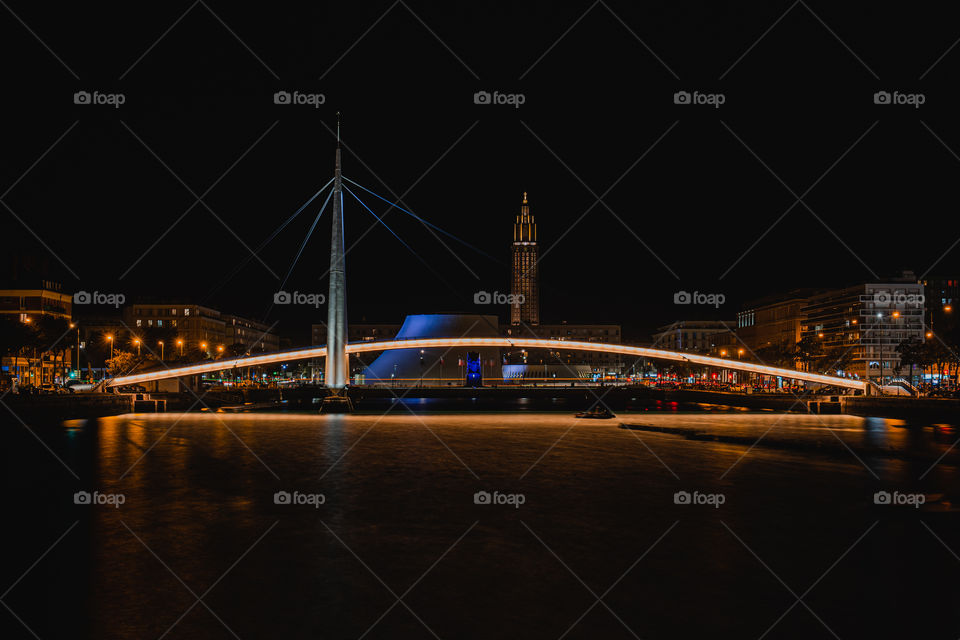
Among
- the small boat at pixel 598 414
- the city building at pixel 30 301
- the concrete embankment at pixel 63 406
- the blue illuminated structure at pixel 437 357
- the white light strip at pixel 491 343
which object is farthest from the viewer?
the blue illuminated structure at pixel 437 357

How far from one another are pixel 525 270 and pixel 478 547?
151650mm

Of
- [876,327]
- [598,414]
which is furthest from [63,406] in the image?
[876,327]

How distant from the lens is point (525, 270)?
161125 mm

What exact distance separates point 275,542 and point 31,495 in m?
6.99

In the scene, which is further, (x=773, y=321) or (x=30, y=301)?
(x=773, y=321)

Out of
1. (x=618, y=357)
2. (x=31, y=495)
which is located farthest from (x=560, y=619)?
(x=618, y=357)

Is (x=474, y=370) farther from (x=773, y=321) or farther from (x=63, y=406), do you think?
(x=63, y=406)

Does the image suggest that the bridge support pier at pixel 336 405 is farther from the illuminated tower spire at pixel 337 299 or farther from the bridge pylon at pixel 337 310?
the illuminated tower spire at pixel 337 299

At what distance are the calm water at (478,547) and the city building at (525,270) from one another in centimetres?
12263

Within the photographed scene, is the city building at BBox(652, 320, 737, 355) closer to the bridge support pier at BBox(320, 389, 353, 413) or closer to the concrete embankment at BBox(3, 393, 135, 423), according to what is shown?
the bridge support pier at BBox(320, 389, 353, 413)

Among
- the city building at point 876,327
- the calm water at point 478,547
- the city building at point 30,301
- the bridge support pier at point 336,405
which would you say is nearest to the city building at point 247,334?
the city building at point 30,301

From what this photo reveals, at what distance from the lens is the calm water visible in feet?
24.6

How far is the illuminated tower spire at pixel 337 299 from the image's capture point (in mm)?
46062

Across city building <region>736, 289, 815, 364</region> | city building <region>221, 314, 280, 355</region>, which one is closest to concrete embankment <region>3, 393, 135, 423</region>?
city building <region>221, 314, 280, 355</region>
